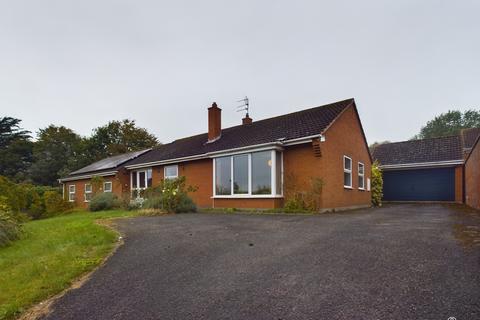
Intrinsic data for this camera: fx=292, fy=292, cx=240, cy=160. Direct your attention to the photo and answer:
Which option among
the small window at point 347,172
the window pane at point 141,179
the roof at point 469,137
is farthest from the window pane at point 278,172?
the roof at point 469,137

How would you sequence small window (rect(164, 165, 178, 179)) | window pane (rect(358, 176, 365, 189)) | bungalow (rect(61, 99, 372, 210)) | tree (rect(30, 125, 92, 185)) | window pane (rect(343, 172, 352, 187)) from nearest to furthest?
bungalow (rect(61, 99, 372, 210)) < window pane (rect(343, 172, 352, 187)) < window pane (rect(358, 176, 365, 189)) < small window (rect(164, 165, 178, 179)) < tree (rect(30, 125, 92, 185))

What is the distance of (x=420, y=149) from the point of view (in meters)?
24.2

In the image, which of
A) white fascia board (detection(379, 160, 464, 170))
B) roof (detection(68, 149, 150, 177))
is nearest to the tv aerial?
roof (detection(68, 149, 150, 177))

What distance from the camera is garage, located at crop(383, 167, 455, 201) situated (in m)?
21.3

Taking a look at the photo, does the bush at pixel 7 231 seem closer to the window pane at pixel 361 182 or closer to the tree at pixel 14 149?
the window pane at pixel 361 182

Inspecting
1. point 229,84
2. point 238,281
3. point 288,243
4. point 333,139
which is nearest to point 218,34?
point 229,84

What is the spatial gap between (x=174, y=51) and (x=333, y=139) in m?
10.7

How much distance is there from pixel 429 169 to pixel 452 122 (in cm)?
5528

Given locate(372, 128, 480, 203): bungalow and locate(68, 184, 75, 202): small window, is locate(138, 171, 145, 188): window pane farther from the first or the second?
locate(372, 128, 480, 203): bungalow

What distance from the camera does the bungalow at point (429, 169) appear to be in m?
20.8

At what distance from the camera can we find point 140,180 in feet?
69.8

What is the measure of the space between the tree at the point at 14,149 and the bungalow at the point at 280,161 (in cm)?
4204

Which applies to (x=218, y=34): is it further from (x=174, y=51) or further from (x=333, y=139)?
(x=333, y=139)

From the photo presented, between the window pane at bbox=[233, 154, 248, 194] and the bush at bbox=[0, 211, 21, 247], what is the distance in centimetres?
847
